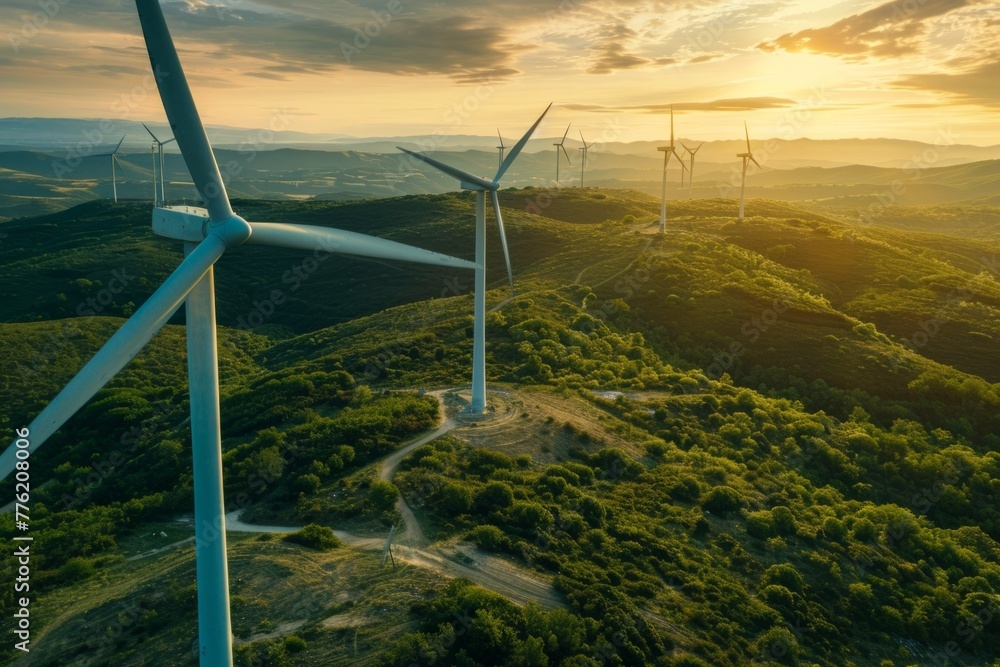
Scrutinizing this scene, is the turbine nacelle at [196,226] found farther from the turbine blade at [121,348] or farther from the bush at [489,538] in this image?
the bush at [489,538]

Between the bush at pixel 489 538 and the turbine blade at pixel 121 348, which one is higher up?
the turbine blade at pixel 121 348

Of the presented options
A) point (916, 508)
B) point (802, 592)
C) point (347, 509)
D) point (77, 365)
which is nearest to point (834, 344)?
point (916, 508)

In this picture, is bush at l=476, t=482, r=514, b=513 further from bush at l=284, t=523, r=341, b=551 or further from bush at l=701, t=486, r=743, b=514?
bush at l=701, t=486, r=743, b=514

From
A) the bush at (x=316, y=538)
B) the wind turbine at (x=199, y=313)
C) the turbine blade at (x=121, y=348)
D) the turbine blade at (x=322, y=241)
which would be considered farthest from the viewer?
the bush at (x=316, y=538)

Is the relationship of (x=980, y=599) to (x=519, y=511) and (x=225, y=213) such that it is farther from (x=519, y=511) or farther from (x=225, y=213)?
(x=225, y=213)

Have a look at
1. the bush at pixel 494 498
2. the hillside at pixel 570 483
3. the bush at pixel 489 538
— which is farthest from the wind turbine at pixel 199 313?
the bush at pixel 494 498

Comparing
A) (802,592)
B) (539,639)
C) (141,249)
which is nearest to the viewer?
(539,639)

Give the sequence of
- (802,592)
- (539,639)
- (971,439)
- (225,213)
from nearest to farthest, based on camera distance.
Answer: (225,213) < (539,639) < (802,592) < (971,439)

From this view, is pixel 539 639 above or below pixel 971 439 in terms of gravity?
above
